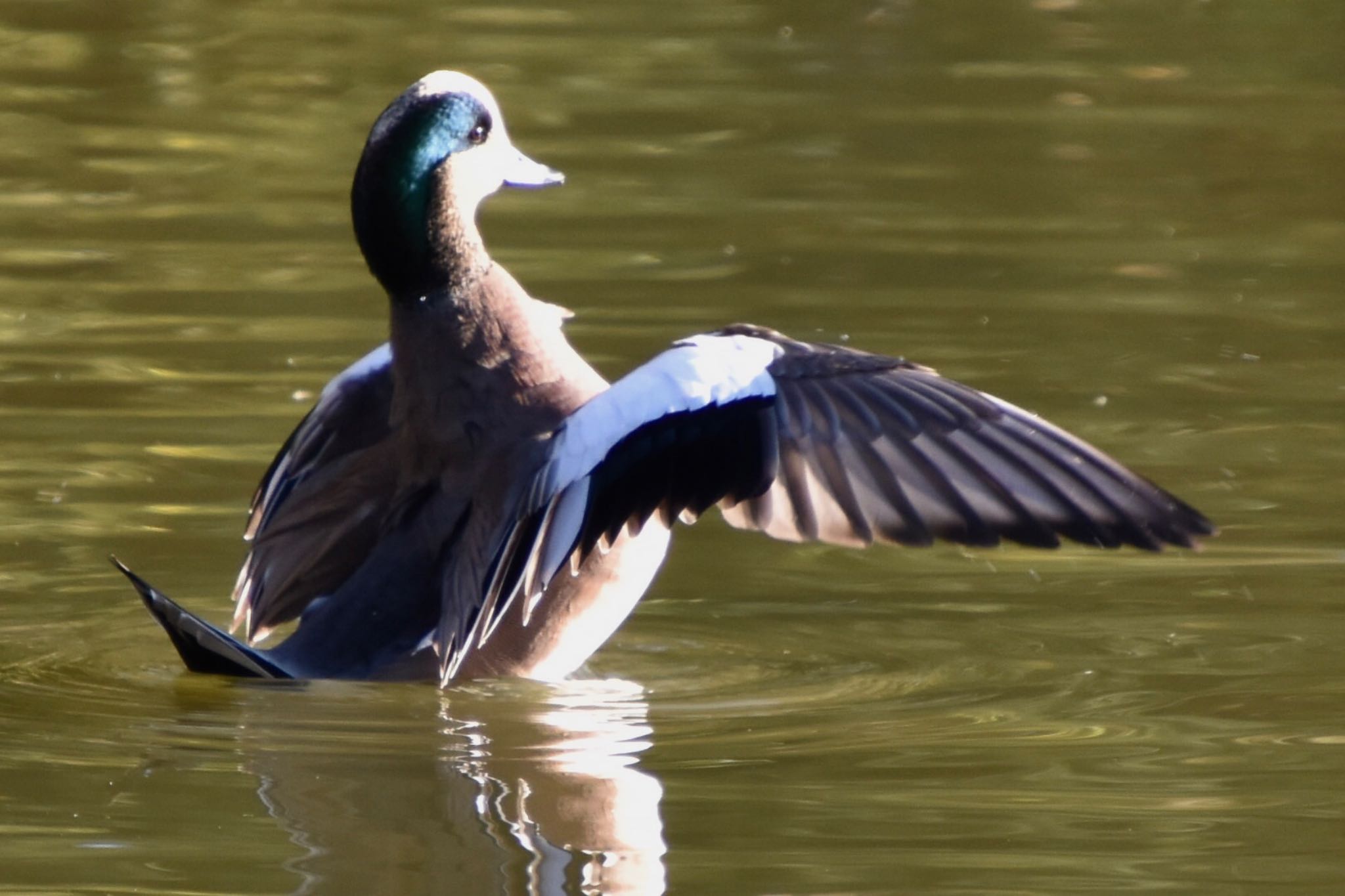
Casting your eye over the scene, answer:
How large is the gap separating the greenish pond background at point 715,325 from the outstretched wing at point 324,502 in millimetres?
296

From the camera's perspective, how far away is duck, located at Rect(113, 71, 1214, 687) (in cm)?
527

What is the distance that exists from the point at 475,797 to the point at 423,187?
60.2 inches

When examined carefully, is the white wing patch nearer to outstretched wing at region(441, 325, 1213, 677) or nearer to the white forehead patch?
outstretched wing at region(441, 325, 1213, 677)

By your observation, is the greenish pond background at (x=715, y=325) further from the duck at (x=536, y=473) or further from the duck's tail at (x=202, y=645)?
the duck at (x=536, y=473)

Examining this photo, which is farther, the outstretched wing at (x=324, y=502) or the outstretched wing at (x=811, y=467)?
the outstretched wing at (x=324, y=502)

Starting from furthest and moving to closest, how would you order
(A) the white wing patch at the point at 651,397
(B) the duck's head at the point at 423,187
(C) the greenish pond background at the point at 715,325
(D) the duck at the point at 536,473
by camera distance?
(B) the duck's head at the point at 423,187 → (D) the duck at the point at 536,473 → (A) the white wing patch at the point at 651,397 → (C) the greenish pond background at the point at 715,325

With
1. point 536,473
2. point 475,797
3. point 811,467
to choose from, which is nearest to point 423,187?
point 536,473

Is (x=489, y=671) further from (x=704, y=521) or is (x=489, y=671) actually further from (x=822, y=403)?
(x=704, y=521)

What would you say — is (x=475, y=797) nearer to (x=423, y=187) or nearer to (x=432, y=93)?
(x=423, y=187)

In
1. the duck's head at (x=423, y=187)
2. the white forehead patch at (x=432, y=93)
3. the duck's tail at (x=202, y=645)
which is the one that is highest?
the white forehead patch at (x=432, y=93)

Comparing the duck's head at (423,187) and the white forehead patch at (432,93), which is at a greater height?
the white forehead patch at (432,93)

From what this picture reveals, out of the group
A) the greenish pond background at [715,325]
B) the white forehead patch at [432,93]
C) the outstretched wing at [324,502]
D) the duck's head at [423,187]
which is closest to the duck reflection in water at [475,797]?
the greenish pond background at [715,325]

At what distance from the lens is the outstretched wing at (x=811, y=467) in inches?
205

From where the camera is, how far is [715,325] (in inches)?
355
